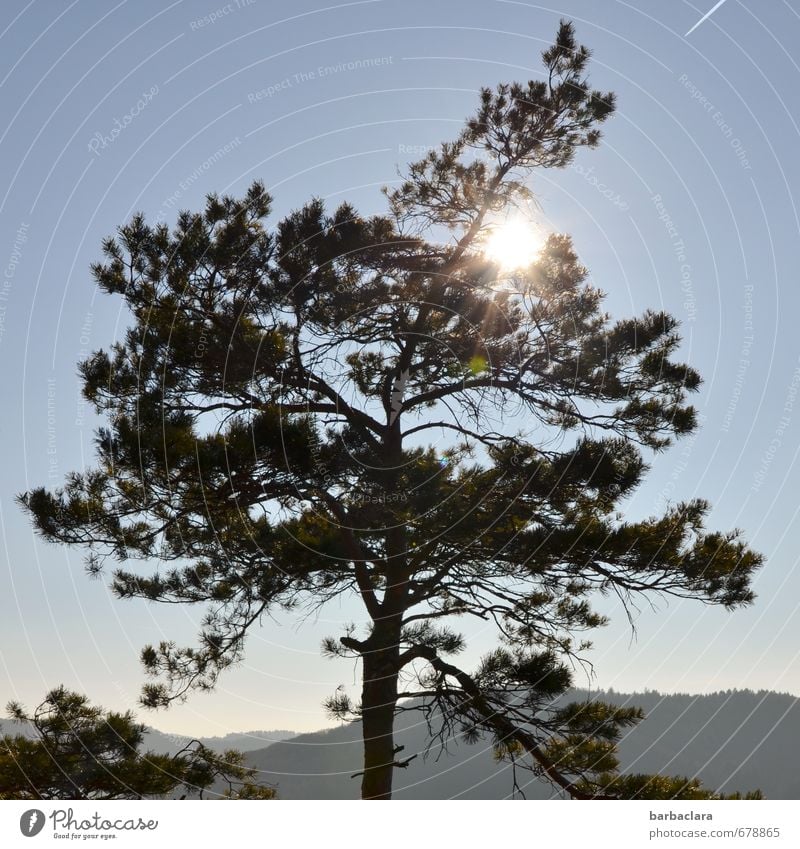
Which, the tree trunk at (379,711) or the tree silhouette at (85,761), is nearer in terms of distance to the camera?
the tree silhouette at (85,761)

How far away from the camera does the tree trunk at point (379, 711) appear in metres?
8.02

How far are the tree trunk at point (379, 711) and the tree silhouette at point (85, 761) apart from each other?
142cm

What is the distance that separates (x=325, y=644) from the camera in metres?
8.86

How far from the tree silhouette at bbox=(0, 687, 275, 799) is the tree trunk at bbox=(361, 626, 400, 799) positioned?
1425mm

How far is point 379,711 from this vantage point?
838cm

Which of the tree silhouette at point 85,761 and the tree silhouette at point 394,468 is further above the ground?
the tree silhouette at point 394,468

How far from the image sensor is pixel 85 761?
749 cm

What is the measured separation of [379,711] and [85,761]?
2.85 meters

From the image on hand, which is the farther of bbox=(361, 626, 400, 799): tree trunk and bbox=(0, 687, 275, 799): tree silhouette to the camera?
bbox=(361, 626, 400, 799): tree trunk

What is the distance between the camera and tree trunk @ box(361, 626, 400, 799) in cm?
802

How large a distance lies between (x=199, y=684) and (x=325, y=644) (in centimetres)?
138

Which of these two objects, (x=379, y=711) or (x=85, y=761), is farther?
(x=379, y=711)

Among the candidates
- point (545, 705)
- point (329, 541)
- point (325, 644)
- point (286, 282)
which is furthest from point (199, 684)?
point (286, 282)

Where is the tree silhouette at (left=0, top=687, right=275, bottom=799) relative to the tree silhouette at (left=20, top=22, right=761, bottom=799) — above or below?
below
